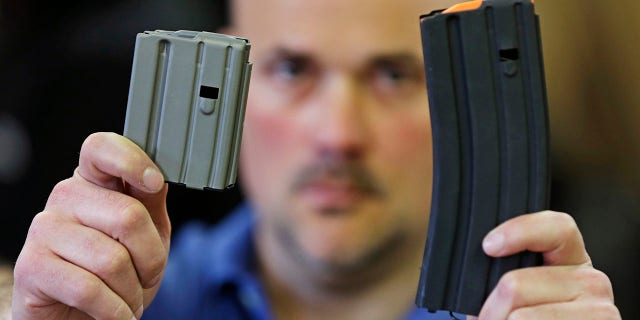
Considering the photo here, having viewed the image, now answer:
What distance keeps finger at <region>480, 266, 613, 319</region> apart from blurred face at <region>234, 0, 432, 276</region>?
69cm

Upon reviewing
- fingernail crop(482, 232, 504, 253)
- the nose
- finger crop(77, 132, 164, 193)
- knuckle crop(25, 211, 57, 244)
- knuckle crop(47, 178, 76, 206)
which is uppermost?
the nose

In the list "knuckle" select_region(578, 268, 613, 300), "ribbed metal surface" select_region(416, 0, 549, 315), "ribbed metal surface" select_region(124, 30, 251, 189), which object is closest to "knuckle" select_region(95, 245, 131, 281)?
"ribbed metal surface" select_region(124, 30, 251, 189)

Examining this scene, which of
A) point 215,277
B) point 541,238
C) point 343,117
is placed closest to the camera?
point 541,238

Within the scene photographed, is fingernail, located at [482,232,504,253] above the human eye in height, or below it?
below

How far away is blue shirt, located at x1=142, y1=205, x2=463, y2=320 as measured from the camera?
1.61 meters

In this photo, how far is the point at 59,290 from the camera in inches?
37.2

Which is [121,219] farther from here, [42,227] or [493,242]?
[493,242]

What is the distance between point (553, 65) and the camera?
5.28 feet

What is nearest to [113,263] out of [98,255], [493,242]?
[98,255]

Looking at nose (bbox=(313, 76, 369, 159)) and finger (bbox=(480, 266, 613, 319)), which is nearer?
finger (bbox=(480, 266, 613, 319))

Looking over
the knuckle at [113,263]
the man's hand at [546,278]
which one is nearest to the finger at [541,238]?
the man's hand at [546,278]

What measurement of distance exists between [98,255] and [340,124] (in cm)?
70

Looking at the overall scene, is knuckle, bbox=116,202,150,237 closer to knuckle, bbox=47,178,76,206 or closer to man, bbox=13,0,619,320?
knuckle, bbox=47,178,76,206

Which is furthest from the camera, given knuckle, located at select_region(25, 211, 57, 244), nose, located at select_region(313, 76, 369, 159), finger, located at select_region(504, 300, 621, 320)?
nose, located at select_region(313, 76, 369, 159)
